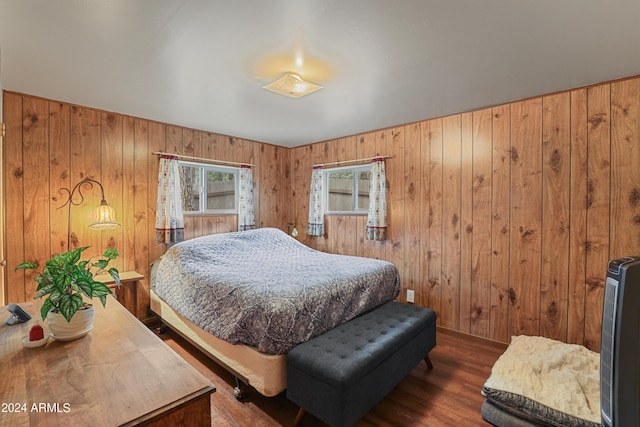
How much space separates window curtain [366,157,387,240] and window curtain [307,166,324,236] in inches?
32.7

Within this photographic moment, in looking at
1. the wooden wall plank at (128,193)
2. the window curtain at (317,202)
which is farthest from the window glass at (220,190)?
the window curtain at (317,202)

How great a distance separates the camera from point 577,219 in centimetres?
239

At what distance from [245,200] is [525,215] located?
128 inches

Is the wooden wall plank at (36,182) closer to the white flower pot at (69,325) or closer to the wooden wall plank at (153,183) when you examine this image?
the wooden wall plank at (153,183)

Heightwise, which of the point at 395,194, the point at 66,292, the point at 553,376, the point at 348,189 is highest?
the point at 348,189

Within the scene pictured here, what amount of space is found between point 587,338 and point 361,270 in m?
1.89

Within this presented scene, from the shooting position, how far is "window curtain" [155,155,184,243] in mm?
3221

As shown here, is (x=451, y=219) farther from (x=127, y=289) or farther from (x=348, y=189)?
(x=127, y=289)

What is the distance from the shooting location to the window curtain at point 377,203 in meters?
3.49

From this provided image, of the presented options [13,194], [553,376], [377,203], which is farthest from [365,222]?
[13,194]

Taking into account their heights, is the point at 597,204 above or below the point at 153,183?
below

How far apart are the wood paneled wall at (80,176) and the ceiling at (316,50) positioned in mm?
244

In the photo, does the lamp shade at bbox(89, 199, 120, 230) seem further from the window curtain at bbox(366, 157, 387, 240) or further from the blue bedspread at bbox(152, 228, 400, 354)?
the window curtain at bbox(366, 157, 387, 240)

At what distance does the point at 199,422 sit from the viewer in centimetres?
93
